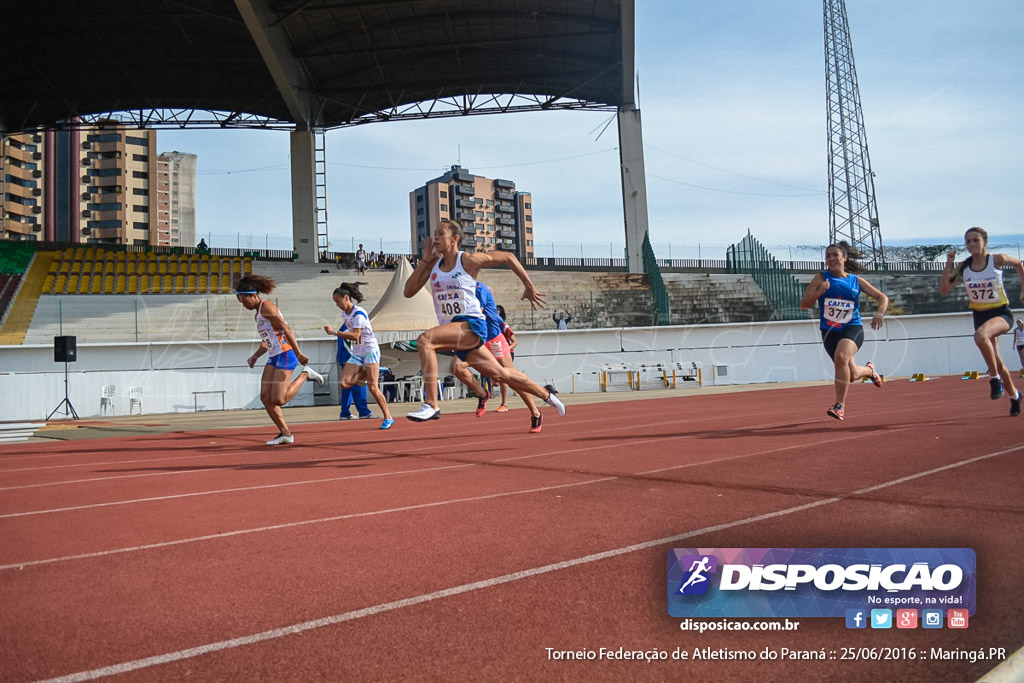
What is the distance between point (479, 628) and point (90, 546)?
246 cm

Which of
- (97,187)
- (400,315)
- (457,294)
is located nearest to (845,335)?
(457,294)

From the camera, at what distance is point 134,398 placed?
73.2 ft

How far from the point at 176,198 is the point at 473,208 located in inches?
2085

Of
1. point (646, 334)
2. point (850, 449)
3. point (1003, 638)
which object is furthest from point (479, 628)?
point (646, 334)

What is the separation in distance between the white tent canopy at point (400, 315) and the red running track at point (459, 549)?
1607cm

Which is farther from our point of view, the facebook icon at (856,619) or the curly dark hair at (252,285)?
the curly dark hair at (252,285)

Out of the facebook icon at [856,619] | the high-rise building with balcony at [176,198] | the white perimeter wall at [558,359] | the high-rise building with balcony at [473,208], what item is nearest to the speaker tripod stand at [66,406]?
the white perimeter wall at [558,359]

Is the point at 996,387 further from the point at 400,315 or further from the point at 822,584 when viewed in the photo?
the point at 400,315

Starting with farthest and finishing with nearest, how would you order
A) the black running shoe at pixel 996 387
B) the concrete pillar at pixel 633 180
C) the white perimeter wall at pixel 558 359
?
1. the concrete pillar at pixel 633 180
2. the white perimeter wall at pixel 558 359
3. the black running shoe at pixel 996 387

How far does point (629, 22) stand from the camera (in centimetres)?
2912

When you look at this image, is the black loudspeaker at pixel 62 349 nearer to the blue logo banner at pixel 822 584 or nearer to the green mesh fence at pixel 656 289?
the green mesh fence at pixel 656 289

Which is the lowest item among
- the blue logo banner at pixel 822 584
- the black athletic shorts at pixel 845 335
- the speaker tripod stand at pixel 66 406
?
the blue logo banner at pixel 822 584

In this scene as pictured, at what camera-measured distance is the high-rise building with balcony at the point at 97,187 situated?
313 ft

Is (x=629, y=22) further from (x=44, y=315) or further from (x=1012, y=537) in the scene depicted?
(x=1012, y=537)
